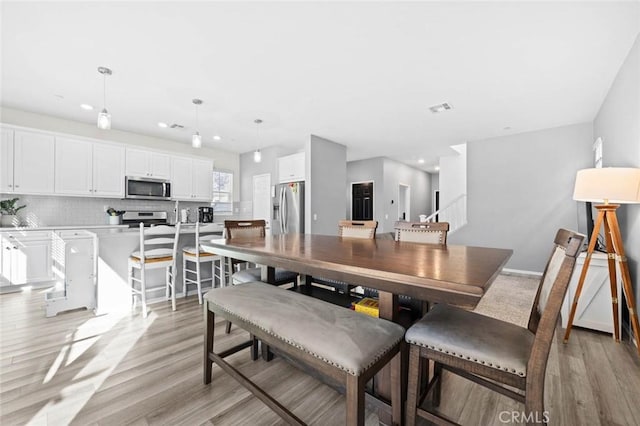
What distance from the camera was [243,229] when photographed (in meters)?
2.52

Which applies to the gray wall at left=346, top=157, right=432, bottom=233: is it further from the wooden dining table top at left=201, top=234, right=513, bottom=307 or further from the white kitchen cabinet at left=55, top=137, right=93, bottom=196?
the white kitchen cabinet at left=55, top=137, right=93, bottom=196

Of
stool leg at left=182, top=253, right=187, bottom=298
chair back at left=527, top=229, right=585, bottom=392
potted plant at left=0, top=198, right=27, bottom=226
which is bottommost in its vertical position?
stool leg at left=182, top=253, right=187, bottom=298

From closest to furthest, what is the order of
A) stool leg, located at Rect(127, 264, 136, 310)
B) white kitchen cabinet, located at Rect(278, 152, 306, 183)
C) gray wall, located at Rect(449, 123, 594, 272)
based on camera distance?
stool leg, located at Rect(127, 264, 136, 310) < gray wall, located at Rect(449, 123, 594, 272) < white kitchen cabinet, located at Rect(278, 152, 306, 183)

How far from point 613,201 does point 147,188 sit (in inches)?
246

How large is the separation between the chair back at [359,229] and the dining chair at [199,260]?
1.61 meters

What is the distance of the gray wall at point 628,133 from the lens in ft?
7.45

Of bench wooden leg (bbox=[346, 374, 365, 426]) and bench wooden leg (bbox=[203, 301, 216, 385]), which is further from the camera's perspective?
bench wooden leg (bbox=[203, 301, 216, 385])

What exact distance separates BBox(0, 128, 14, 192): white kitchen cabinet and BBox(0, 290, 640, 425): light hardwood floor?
240 centimetres

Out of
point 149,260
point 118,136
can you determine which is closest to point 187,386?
point 149,260

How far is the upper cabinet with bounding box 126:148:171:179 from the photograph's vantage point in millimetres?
4695

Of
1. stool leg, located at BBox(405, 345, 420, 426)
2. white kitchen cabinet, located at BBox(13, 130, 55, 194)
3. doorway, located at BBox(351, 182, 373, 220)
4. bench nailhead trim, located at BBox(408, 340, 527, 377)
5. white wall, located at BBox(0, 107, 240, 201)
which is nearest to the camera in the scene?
bench nailhead trim, located at BBox(408, 340, 527, 377)

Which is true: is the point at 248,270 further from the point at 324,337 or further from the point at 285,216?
the point at 285,216

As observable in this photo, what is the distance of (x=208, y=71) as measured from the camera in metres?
2.74

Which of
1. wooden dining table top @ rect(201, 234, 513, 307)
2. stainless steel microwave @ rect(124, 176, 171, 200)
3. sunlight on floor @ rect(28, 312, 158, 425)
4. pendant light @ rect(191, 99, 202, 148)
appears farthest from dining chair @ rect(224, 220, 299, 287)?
stainless steel microwave @ rect(124, 176, 171, 200)
